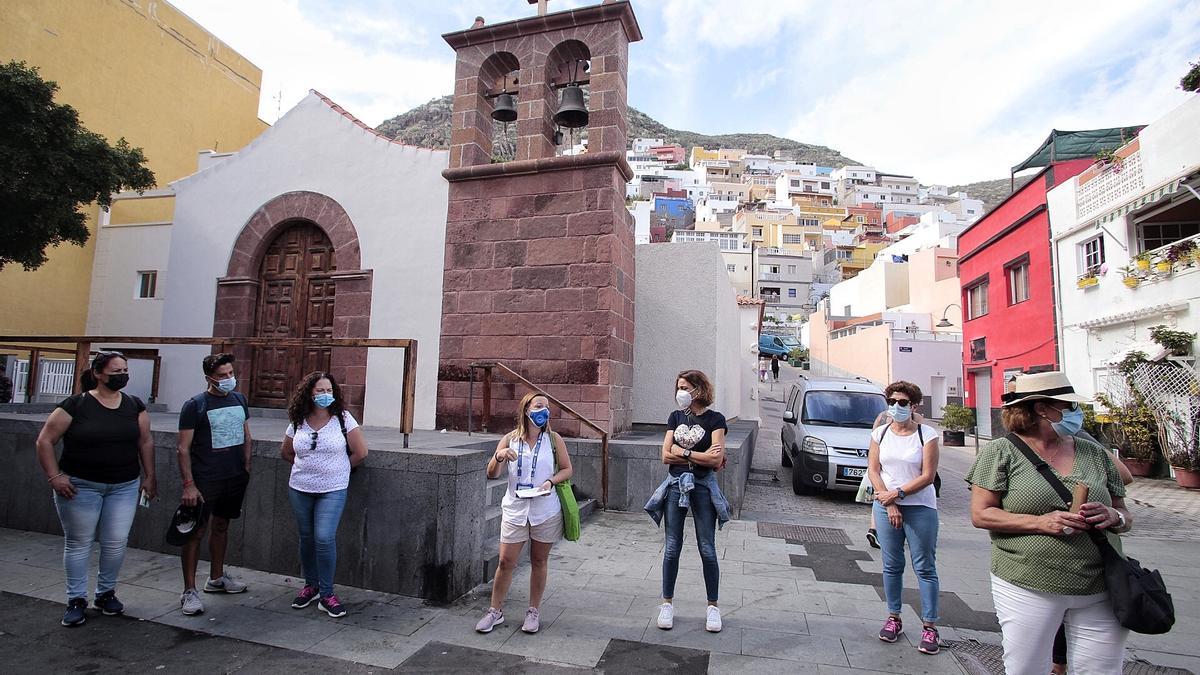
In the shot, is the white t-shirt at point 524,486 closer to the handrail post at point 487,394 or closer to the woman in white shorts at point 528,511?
the woman in white shorts at point 528,511

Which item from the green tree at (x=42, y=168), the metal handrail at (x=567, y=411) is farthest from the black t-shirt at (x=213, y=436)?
the green tree at (x=42, y=168)

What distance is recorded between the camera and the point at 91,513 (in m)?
4.01

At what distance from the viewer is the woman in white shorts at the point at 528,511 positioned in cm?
389

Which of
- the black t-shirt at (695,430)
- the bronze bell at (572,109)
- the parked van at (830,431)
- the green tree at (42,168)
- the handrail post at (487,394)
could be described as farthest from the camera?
the parked van at (830,431)

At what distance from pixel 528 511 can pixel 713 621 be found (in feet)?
4.49

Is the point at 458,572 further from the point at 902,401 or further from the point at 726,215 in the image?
the point at 726,215

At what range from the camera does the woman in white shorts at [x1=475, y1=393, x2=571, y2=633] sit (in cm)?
389

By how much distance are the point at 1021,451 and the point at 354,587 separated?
4.42 m

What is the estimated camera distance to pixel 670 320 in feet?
32.1

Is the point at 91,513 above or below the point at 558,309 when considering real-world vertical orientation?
below

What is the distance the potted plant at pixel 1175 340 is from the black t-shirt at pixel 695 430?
1205 centimetres

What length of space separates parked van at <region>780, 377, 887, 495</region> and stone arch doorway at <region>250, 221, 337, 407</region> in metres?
7.25

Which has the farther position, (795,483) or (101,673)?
(795,483)

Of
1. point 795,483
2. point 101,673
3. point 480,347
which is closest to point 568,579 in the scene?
point 101,673
